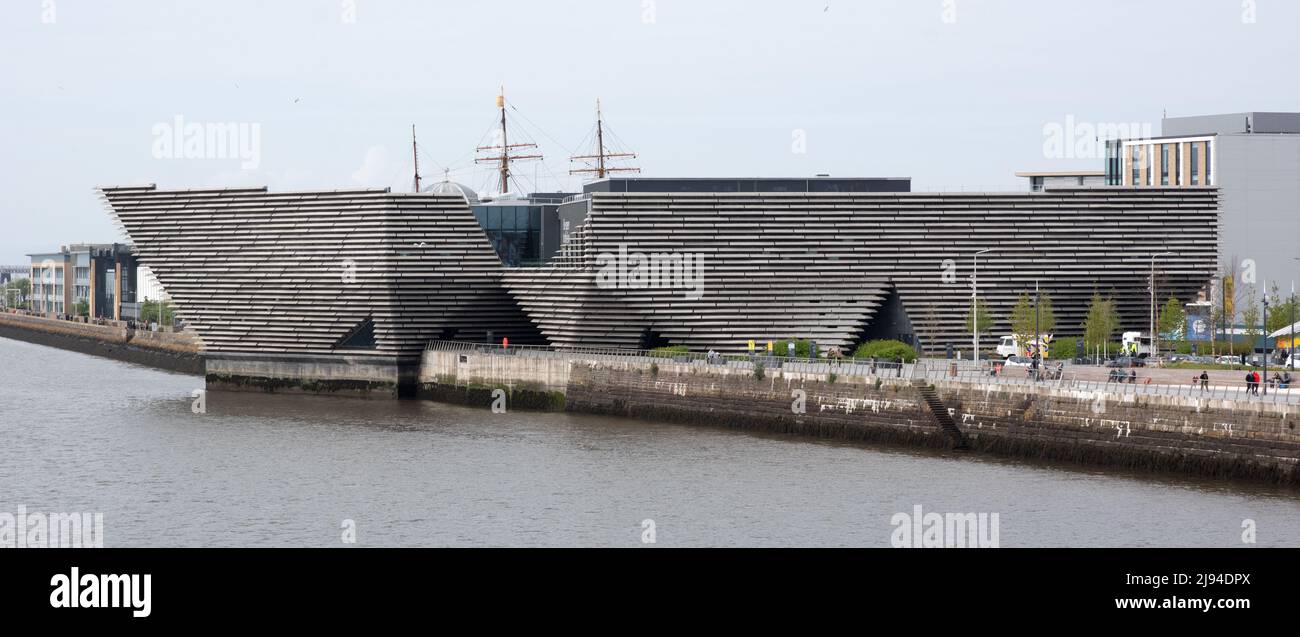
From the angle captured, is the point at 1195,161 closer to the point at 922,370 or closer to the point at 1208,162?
the point at 1208,162

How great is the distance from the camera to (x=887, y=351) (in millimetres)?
84562

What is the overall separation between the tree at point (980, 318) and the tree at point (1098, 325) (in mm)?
5131

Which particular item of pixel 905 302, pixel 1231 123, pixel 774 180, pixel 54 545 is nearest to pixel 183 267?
pixel 774 180

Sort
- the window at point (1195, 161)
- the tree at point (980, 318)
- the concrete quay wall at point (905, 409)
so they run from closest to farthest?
the concrete quay wall at point (905, 409) < the tree at point (980, 318) < the window at point (1195, 161)

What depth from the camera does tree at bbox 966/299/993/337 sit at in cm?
9062

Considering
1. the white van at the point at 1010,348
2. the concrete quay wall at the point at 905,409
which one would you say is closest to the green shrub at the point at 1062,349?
the white van at the point at 1010,348

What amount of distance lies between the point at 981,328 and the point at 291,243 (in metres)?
38.8

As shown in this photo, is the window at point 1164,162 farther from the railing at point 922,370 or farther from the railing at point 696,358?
the railing at point 922,370

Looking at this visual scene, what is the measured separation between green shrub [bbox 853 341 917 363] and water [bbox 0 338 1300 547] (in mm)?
10681

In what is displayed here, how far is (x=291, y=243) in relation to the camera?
96.8 metres

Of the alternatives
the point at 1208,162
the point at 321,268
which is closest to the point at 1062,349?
the point at 321,268

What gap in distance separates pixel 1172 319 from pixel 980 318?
34.3ft

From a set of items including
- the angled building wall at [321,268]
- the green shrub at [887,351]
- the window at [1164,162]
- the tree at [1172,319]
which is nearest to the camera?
the green shrub at [887,351]

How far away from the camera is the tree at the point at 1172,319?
91206 mm
